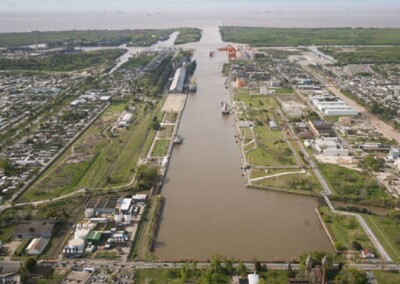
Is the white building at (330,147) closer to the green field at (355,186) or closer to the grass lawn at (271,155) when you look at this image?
the green field at (355,186)

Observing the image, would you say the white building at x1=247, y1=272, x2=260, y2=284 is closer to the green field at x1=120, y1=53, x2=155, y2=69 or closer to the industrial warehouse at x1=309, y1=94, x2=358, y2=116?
the industrial warehouse at x1=309, y1=94, x2=358, y2=116

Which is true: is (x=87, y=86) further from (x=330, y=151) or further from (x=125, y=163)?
(x=330, y=151)

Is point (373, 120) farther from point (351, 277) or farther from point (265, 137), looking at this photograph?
point (351, 277)

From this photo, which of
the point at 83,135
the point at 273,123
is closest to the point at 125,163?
the point at 83,135

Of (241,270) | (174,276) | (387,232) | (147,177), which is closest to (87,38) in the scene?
(147,177)

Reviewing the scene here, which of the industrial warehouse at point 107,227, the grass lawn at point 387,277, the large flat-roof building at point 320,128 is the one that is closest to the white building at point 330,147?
the large flat-roof building at point 320,128

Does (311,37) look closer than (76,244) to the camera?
No
